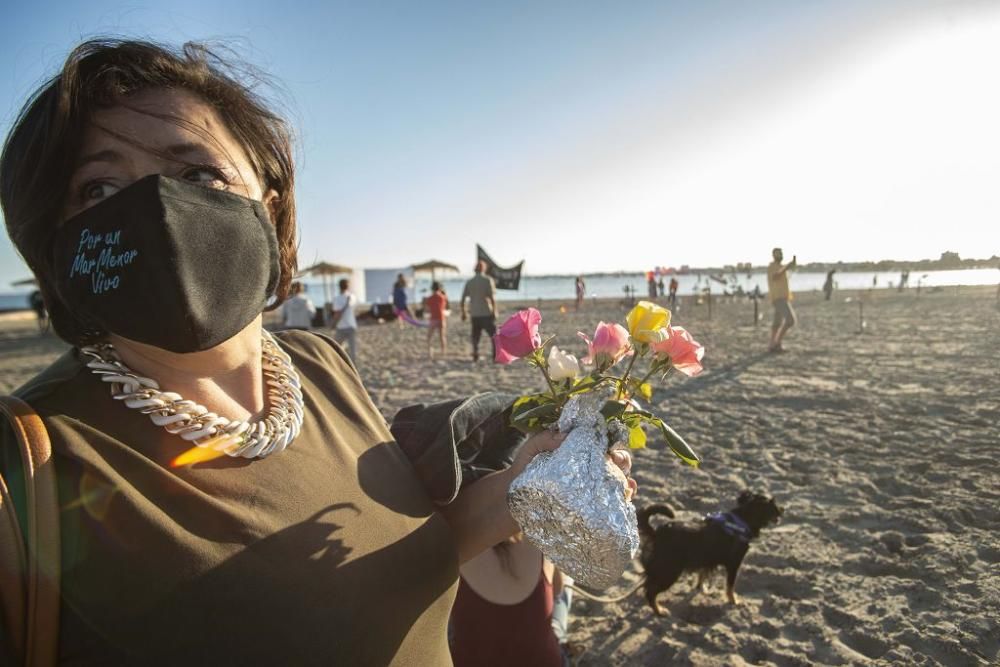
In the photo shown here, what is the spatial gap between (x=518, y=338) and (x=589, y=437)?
0.28 metres

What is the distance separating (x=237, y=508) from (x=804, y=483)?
4.63m

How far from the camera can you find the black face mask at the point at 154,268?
93 cm

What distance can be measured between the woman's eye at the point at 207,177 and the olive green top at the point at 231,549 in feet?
1.40

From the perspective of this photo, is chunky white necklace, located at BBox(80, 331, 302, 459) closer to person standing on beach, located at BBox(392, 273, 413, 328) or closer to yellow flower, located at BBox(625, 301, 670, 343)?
yellow flower, located at BBox(625, 301, 670, 343)

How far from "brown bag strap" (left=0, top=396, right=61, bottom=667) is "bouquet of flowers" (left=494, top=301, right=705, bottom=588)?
738mm

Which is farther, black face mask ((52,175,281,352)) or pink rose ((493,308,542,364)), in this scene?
pink rose ((493,308,542,364))

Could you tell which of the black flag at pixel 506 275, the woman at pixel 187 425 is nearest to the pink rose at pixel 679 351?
the woman at pixel 187 425

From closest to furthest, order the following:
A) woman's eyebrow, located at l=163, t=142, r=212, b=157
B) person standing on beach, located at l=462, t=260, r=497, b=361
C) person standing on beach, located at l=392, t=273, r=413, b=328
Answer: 1. woman's eyebrow, located at l=163, t=142, r=212, b=157
2. person standing on beach, located at l=462, t=260, r=497, b=361
3. person standing on beach, located at l=392, t=273, r=413, b=328

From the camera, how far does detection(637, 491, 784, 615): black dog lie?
2.86 metres

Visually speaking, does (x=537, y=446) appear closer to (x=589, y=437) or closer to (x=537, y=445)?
(x=537, y=445)

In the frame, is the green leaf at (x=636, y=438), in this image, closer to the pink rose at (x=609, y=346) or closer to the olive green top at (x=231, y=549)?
the pink rose at (x=609, y=346)

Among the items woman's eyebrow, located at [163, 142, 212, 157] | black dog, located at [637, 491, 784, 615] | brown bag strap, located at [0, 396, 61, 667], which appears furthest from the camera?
black dog, located at [637, 491, 784, 615]

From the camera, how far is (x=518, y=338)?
3.88 ft

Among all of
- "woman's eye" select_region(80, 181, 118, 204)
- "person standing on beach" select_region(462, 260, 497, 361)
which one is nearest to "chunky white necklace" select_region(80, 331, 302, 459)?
"woman's eye" select_region(80, 181, 118, 204)
